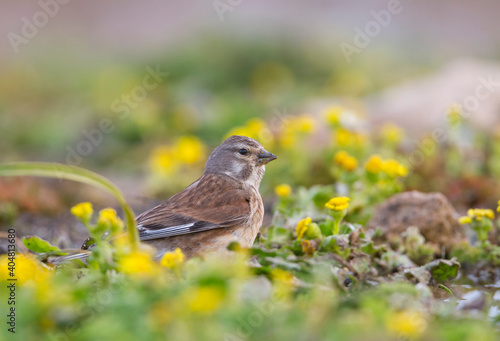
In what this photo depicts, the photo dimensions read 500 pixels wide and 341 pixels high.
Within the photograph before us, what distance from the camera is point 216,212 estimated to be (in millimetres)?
5086

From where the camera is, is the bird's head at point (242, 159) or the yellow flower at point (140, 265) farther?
the bird's head at point (242, 159)

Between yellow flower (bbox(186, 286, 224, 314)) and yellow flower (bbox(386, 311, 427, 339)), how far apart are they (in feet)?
2.27

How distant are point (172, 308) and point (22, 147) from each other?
27.3ft

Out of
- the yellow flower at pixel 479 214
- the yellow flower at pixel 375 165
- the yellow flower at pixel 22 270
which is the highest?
the yellow flower at pixel 375 165

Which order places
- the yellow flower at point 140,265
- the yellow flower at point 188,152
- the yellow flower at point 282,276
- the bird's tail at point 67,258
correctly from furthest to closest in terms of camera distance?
1. the yellow flower at point 188,152
2. the bird's tail at point 67,258
3. the yellow flower at point 282,276
4. the yellow flower at point 140,265

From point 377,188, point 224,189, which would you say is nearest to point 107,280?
point 224,189

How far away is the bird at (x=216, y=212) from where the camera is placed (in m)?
4.91

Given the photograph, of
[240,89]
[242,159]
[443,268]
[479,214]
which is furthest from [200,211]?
[240,89]

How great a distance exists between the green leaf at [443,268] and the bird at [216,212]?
3.87 feet

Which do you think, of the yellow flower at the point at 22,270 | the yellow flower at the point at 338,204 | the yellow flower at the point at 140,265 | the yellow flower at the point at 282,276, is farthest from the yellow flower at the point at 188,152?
the yellow flower at the point at 140,265

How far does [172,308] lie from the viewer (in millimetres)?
2975

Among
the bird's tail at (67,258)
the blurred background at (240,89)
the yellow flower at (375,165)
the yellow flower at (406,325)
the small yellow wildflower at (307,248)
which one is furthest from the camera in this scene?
the blurred background at (240,89)

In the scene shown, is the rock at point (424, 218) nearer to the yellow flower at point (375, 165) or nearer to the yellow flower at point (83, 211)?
the yellow flower at point (375, 165)

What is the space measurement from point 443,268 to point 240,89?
8596 millimetres
